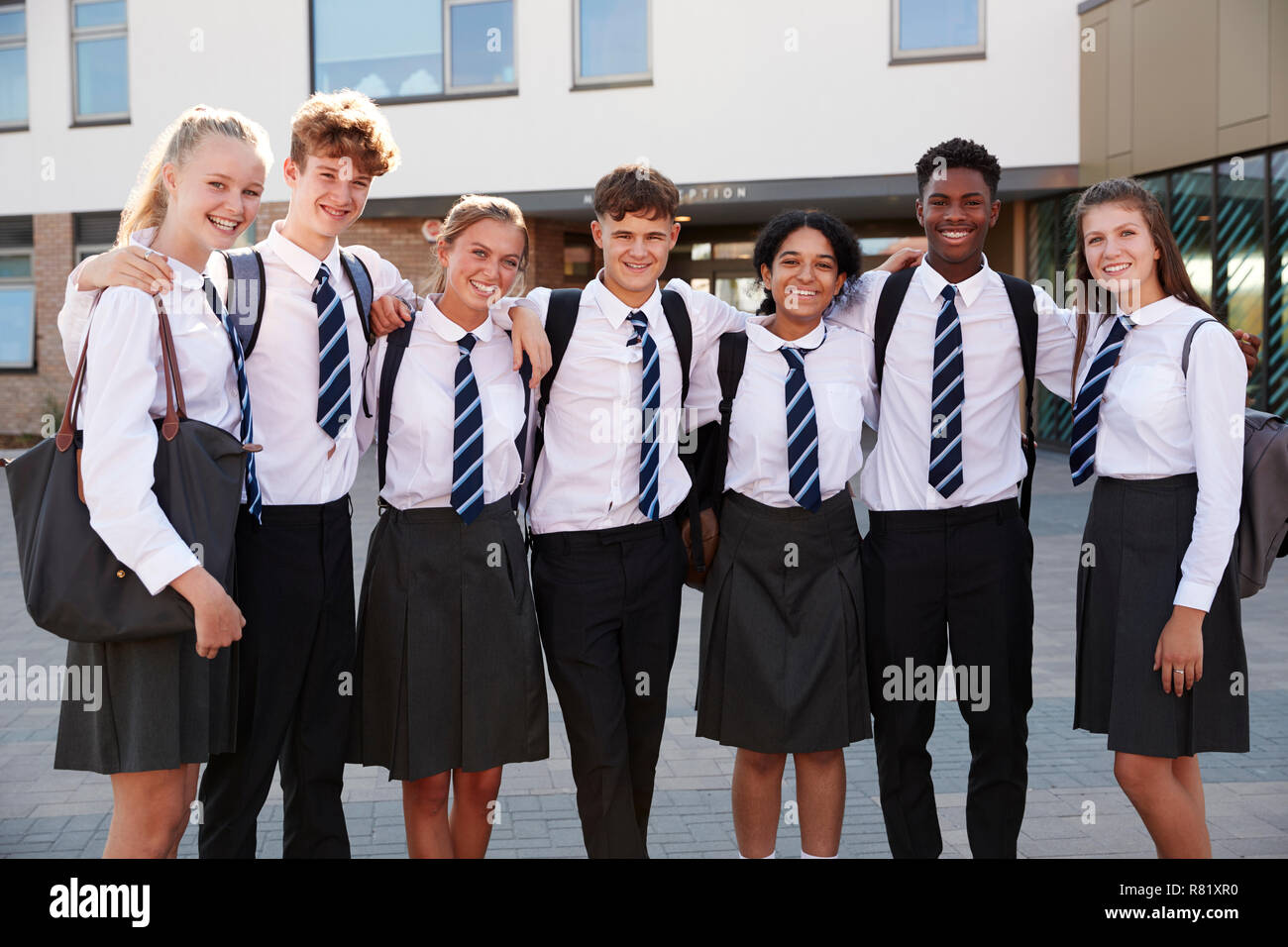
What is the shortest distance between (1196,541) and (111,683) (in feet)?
8.68

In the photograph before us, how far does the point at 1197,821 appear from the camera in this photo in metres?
3.20

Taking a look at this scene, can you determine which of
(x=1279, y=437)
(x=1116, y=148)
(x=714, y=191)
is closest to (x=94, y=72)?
(x=714, y=191)

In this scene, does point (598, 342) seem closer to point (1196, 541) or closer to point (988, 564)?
point (988, 564)

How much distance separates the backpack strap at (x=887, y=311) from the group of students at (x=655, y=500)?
0.01 m

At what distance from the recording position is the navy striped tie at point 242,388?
9.40 feet

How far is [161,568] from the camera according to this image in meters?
2.51

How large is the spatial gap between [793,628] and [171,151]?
2062 millimetres

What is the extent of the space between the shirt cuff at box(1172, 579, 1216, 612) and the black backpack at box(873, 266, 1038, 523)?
57 cm

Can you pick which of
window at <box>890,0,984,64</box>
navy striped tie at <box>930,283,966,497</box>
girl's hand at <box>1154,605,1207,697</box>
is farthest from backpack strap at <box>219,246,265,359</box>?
window at <box>890,0,984,64</box>

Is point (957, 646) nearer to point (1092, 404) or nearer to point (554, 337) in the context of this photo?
point (1092, 404)

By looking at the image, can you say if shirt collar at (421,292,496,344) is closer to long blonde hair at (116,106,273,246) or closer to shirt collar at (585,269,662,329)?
shirt collar at (585,269,662,329)

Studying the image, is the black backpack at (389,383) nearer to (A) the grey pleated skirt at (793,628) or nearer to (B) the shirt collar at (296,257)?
(B) the shirt collar at (296,257)

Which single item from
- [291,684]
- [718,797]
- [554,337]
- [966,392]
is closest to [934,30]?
[966,392]

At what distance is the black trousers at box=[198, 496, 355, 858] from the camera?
9.94ft
